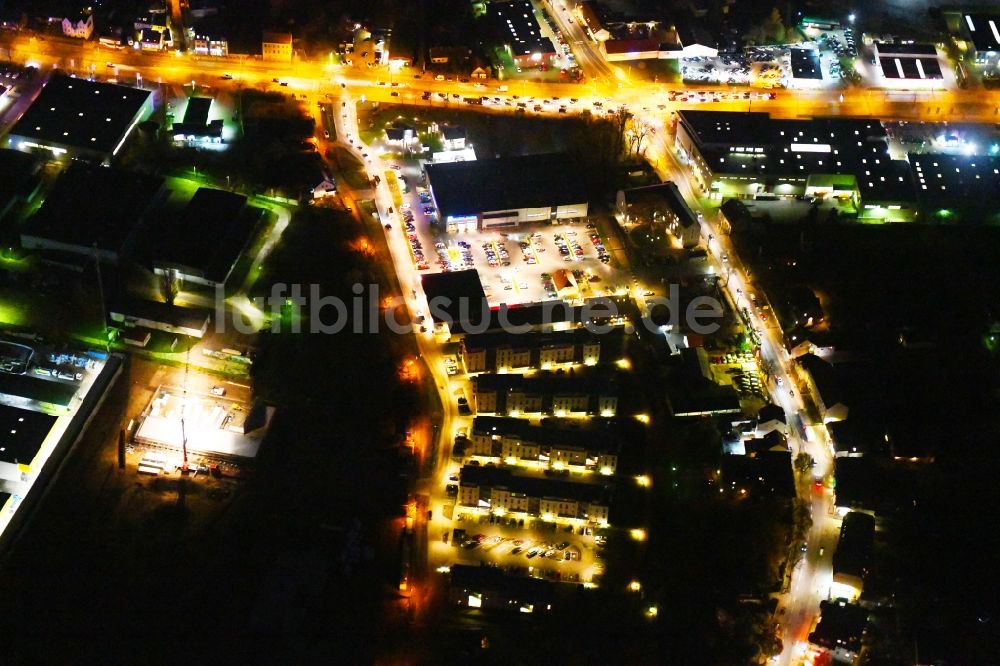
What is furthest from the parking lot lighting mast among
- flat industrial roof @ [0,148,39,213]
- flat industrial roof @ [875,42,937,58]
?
flat industrial roof @ [875,42,937,58]

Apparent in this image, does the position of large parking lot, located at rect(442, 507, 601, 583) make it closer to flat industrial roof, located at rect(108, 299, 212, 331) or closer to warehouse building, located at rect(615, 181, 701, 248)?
flat industrial roof, located at rect(108, 299, 212, 331)

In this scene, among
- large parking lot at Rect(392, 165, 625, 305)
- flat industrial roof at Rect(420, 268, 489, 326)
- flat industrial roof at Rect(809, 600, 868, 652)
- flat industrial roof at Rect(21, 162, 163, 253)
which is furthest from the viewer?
large parking lot at Rect(392, 165, 625, 305)

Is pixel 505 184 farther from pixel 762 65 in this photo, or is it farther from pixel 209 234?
pixel 762 65

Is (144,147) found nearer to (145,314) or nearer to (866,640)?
(145,314)

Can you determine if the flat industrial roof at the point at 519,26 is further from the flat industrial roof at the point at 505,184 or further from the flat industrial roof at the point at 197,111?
the flat industrial roof at the point at 197,111

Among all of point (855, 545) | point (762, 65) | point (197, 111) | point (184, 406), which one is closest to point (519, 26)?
point (762, 65)

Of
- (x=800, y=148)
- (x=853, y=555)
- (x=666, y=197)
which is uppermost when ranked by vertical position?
(x=800, y=148)
